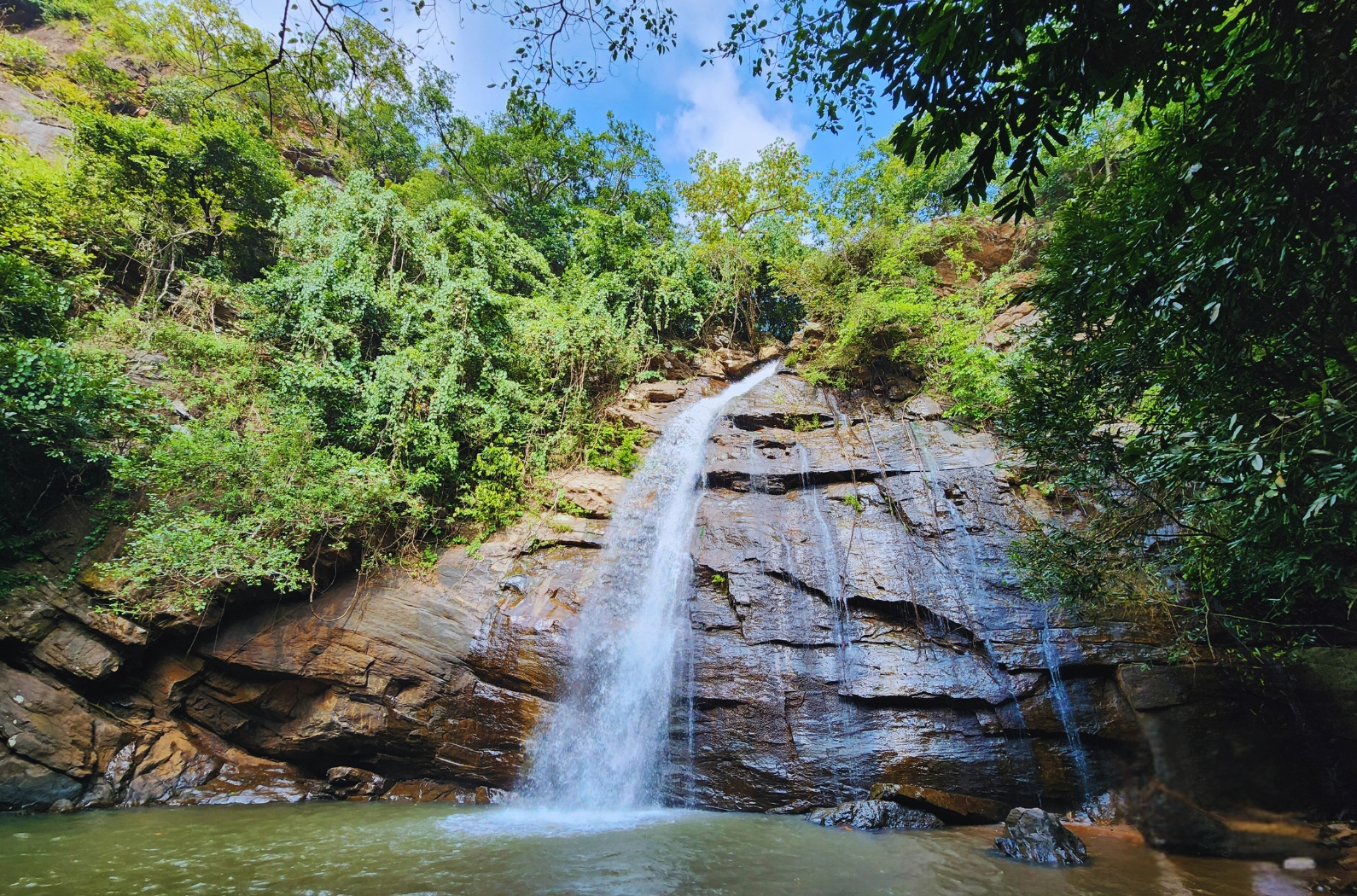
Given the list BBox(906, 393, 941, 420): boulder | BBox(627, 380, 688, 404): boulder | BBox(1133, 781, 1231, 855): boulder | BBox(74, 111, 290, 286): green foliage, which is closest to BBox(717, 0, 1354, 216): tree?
BBox(1133, 781, 1231, 855): boulder

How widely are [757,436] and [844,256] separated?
23.4 ft

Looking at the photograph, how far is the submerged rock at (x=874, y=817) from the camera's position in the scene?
6.36 m

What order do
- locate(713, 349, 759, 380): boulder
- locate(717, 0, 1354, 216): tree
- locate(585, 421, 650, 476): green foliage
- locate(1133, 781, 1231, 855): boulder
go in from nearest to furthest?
locate(717, 0, 1354, 216): tree
locate(1133, 781, 1231, 855): boulder
locate(585, 421, 650, 476): green foliage
locate(713, 349, 759, 380): boulder

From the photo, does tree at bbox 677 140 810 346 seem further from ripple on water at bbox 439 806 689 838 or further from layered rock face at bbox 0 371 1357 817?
ripple on water at bbox 439 806 689 838

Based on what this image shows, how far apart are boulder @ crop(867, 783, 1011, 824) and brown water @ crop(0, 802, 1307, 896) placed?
29 cm

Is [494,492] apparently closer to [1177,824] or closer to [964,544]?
[964,544]

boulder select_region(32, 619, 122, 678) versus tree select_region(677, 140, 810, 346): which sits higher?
tree select_region(677, 140, 810, 346)

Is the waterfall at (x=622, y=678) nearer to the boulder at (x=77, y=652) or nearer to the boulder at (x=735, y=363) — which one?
the boulder at (x=77, y=652)

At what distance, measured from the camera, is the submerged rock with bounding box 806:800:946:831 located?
6.36 metres

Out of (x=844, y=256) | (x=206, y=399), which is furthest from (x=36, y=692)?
(x=844, y=256)

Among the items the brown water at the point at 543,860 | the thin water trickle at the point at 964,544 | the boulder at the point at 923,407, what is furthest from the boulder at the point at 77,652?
the boulder at the point at 923,407

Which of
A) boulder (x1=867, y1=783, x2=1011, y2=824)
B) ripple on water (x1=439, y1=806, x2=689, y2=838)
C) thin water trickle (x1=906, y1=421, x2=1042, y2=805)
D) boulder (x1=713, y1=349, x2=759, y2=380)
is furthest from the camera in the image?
boulder (x1=713, y1=349, x2=759, y2=380)

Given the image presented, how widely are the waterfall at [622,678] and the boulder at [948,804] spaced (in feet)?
10.6

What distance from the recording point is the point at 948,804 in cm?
656
